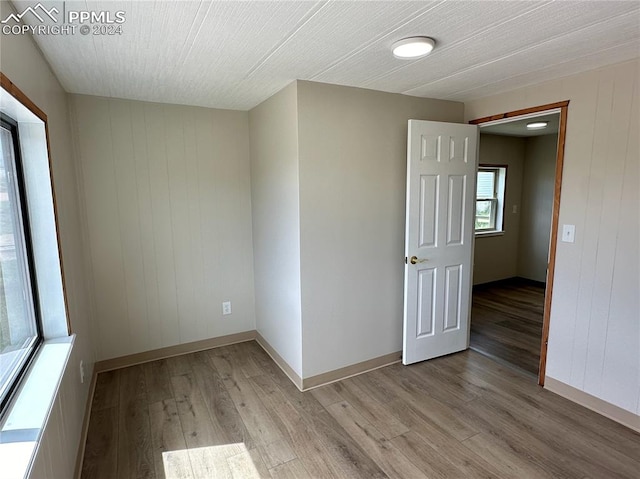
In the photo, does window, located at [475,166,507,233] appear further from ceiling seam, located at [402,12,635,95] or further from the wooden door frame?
ceiling seam, located at [402,12,635,95]

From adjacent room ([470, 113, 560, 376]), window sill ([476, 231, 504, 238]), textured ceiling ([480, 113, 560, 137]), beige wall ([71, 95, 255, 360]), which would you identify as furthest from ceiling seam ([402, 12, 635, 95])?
window sill ([476, 231, 504, 238])

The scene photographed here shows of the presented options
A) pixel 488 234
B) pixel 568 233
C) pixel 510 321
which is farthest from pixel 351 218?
pixel 488 234

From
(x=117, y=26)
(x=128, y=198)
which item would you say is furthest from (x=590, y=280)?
(x=128, y=198)

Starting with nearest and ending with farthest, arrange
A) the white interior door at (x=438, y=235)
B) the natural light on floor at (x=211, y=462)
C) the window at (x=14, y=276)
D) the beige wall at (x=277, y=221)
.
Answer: the window at (x=14, y=276) → the natural light on floor at (x=211, y=462) → the beige wall at (x=277, y=221) → the white interior door at (x=438, y=235)

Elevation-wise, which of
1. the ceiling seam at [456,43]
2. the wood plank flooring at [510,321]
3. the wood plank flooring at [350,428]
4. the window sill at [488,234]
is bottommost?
the wood plank flooring at [350,428]

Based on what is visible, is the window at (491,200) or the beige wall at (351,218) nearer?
the beige wall at (351,218)

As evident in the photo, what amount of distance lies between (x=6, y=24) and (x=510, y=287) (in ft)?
19.7

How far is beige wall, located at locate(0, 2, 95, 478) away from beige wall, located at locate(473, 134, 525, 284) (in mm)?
4865

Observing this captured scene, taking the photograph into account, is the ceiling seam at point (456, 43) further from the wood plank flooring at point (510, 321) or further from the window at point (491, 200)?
A: the window at point (491, 200)

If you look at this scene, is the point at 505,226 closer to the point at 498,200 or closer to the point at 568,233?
the point at 498,200

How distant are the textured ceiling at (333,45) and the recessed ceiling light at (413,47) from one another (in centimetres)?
5

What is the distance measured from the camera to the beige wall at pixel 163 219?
115 inches

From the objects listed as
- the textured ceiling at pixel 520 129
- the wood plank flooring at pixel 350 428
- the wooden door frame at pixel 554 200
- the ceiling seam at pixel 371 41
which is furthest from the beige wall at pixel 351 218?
the textured ceiling at pixel 520 129

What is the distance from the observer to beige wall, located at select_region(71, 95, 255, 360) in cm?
291
